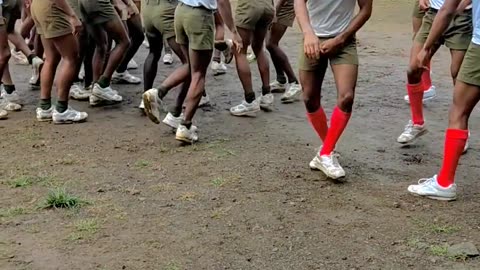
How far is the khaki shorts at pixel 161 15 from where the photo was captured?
7.17 meters

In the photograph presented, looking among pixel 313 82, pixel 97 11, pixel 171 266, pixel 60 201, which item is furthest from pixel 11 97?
pixel 171 266

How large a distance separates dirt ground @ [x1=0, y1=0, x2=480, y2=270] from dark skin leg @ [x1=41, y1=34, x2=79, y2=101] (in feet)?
1.33

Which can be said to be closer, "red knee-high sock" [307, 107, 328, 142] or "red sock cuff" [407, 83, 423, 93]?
"red knee-high sock" [307, 107, 328, 142]

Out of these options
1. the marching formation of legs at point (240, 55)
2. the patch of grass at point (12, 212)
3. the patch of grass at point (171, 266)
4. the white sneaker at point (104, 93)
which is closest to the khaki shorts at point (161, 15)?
the marching formation of legs at point (240, 55)

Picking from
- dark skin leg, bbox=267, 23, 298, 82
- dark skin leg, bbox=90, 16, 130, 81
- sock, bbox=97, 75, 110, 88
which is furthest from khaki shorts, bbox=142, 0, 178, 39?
dark skin leg, bbox=267, 23, 298, 82

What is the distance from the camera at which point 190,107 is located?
267 inches

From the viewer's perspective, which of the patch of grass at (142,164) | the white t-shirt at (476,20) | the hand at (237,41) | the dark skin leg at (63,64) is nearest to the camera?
the white t-shirt at (476,20)

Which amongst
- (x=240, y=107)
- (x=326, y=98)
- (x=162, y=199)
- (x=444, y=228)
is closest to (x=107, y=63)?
(x=240, y=107)

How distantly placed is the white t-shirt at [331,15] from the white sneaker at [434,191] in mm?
1327

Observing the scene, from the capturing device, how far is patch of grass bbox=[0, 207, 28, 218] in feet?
16.8

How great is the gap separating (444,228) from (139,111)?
4.20 meters

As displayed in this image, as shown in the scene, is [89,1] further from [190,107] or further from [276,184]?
[276,184]

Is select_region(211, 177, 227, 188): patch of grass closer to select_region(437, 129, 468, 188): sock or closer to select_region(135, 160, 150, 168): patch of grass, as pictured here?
select_region(135, 160, 150, 168): patch of grass

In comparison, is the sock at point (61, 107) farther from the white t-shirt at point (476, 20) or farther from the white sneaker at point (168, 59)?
the white t-shirt at point (476, 20)
